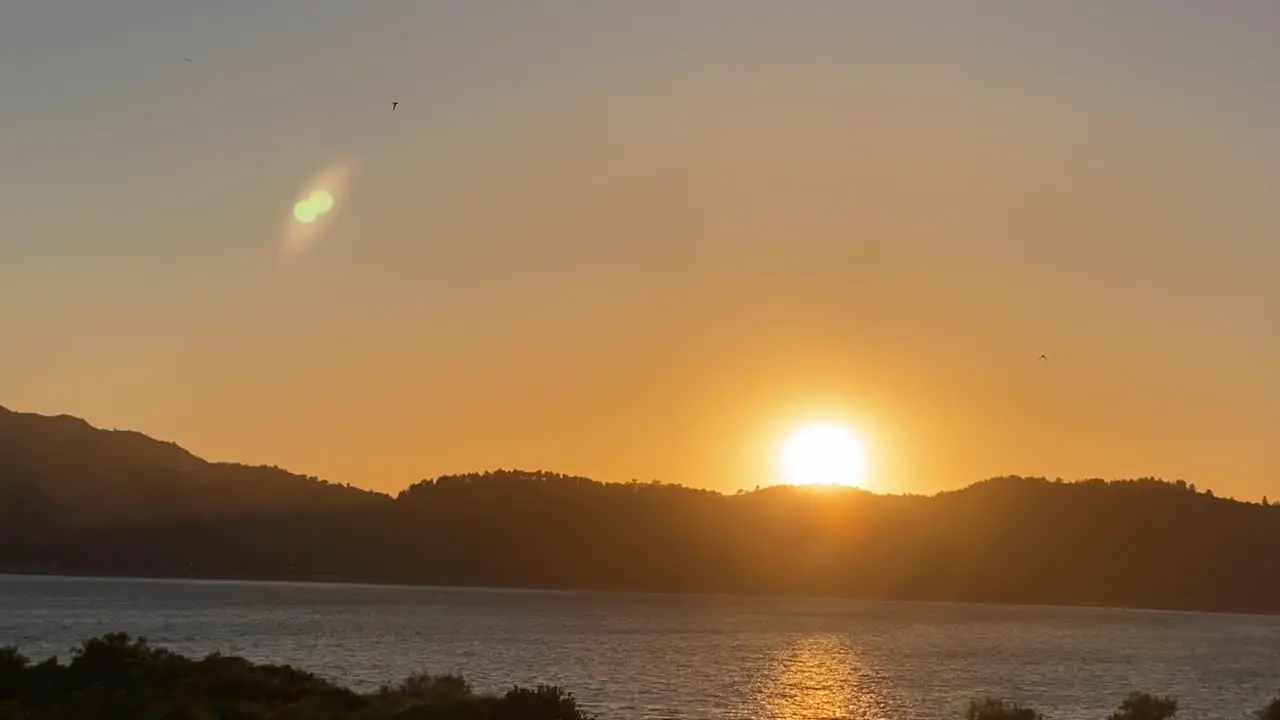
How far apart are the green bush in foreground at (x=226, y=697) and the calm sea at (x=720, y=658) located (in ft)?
63.3

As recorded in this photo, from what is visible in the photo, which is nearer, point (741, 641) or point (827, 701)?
point (827, 701)

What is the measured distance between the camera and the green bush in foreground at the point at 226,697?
156 ft

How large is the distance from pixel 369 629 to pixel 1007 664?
68921 millimetres

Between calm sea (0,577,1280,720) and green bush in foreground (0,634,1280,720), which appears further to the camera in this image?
calm sea (0,577,1280,720)

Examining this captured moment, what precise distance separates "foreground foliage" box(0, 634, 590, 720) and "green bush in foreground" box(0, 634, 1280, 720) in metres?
0.04

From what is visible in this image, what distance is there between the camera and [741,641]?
523 feet

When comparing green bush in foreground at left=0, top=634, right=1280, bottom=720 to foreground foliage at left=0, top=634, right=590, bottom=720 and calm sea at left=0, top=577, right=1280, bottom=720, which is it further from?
calm sea at left=0, top=577, right=1280, bottom=720

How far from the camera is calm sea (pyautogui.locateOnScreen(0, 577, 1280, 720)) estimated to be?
90438 millimetres

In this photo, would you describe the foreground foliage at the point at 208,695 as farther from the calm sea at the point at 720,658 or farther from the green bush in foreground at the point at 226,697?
the calm sea at the point at 720,658

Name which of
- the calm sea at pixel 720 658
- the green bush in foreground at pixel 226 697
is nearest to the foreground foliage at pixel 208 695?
the green bush in foreground at pixel 226 697

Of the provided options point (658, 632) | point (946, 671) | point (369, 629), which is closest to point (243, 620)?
point (369, 629)

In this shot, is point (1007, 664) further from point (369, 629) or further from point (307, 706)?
point (307, 706)

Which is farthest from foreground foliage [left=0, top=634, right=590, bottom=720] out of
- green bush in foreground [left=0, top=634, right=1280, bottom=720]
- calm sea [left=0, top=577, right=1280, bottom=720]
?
calm sea [left=0, top=577, right=1280, bottom=720]

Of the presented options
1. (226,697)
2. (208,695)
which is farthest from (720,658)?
(208,695)
